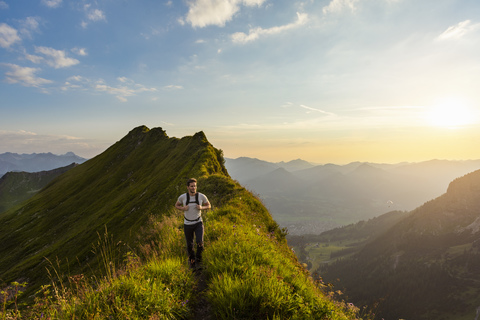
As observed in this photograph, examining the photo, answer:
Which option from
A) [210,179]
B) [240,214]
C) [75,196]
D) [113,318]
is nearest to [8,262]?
[75,196]

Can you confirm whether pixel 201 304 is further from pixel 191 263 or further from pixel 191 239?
pixel 191 239

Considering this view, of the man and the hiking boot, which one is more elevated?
the man

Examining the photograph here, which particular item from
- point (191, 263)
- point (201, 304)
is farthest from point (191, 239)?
point (201, 304)

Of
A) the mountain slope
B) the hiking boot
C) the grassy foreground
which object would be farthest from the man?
the mountain slope

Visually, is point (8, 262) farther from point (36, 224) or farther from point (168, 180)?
point (168, 180)

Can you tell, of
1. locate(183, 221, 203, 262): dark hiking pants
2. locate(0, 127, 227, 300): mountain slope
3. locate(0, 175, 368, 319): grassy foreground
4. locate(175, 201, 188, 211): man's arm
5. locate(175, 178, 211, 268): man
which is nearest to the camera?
locate(0, 175, 368, 319): grassy foreground

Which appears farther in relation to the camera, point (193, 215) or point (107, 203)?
point (107, 203)

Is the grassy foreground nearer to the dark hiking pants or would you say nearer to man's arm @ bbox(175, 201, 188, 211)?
the dark hiking pants

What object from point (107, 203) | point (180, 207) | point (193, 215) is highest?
point (180, 207)

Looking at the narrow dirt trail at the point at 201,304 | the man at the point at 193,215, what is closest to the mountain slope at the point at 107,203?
the man at the point at 193,215

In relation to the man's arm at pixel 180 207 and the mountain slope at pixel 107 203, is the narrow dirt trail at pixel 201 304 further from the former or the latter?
the mountain slope at pixel 107 203

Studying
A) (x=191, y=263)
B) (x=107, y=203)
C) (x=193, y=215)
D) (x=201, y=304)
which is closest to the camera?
(x=201, y=304)

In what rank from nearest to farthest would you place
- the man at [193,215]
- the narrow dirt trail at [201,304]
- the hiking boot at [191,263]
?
the narrow dirt trail at [201,304], the hiking boot at [191,263], the man at [193,215]

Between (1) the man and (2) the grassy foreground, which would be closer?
(2) the grassy foreground
